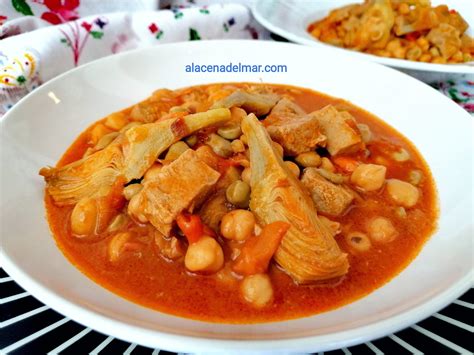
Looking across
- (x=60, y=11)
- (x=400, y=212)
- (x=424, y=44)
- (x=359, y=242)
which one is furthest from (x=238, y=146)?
(x=60, y=11)

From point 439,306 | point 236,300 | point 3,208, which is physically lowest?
point 236,300

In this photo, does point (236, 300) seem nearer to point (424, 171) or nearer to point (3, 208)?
point (3, 208)

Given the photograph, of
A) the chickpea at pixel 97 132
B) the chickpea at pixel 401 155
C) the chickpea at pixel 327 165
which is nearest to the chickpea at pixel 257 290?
the chickpea at pixel 327 165

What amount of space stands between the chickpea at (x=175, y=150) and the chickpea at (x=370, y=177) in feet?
3.26

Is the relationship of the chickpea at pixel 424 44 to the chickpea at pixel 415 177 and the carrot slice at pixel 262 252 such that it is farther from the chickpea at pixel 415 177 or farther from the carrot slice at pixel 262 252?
the carrot slice at pixel 262 252

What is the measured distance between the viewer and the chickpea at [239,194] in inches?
87.7

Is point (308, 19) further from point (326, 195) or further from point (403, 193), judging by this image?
point (326, 195)

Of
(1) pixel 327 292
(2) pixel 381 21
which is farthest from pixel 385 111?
(1) pixel 327 292

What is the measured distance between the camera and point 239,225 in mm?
2109

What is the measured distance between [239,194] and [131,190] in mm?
575

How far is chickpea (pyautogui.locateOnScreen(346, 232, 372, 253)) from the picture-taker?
2.15 meters

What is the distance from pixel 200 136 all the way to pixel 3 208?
109 cm

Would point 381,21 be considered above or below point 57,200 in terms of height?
above

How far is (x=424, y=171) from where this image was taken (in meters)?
2.66
